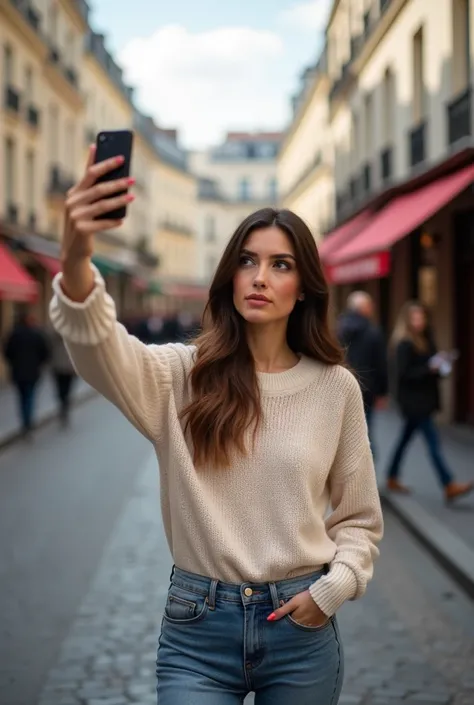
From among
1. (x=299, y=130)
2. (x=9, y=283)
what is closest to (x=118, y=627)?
(x=9, y=283)

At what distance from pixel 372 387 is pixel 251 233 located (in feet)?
26.2

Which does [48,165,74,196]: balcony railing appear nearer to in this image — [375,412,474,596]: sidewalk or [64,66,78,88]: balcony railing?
[64,66,78,88]: balcony railing

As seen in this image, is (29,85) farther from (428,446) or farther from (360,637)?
(360,637)

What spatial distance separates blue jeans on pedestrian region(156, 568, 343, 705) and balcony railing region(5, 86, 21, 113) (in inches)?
1072

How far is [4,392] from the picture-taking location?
83.9 feet

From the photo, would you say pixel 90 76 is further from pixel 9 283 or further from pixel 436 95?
pixel 436 95

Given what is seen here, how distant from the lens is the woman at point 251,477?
248cm

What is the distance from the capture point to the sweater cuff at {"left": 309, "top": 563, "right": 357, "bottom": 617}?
2.53 meters

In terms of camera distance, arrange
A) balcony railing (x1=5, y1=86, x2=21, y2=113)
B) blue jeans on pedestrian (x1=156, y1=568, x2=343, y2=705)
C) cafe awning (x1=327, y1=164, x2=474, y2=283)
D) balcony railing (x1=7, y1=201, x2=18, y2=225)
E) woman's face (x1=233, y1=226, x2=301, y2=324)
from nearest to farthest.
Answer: blue jeans on pedestrian (x1=156, y1=568, x2=343, y2=705) → woman's face (x1=233, y1=226, x2=301, y2=324) → cafe awning (x1=327, y1=164, x2=474, y2=283) → balcony railing (x1=5, y1=86, x2=21, y2=113) → balcony railing (x1=7, y1=201, x2=18, y2=225)

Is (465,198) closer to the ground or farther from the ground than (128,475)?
farther from the ground

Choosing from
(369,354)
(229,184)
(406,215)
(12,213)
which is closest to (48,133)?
(12,213)

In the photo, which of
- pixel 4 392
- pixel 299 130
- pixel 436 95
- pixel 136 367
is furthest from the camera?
pixel 299 130

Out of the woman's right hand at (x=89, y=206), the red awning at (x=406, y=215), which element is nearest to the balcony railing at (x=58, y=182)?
the red awning at (x=406, y=215)

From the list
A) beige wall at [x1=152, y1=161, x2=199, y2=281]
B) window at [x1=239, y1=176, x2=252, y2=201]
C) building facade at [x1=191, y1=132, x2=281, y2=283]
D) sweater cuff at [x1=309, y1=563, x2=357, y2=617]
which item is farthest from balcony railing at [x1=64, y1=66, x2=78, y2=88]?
window at [x1=239, y1=176, x2=252, y2=201]
